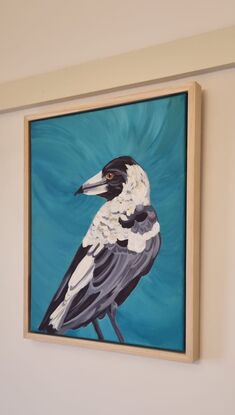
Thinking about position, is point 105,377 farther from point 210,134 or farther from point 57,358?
point 210,134

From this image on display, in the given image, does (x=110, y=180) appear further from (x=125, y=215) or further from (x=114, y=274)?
(x=114, y=274)

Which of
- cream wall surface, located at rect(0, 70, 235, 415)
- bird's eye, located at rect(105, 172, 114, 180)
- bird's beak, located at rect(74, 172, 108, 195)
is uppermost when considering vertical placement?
bird's eye, located at rect(105, 172, 114, 180)

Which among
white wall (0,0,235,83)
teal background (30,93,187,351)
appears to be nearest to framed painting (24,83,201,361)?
teal background (30,93,187,351)

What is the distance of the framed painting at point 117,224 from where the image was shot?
3.86 ft

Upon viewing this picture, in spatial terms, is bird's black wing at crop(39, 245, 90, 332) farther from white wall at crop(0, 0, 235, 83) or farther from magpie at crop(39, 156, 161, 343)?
white wall at crop(0, 0, 235, 83)

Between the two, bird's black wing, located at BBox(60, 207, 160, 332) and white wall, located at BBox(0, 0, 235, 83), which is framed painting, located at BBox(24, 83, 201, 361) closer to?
bird's black wing, located at BBox(60, 207, 160, 332)

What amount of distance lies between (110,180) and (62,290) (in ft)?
1.25

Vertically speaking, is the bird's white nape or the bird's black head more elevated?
the bird's black head

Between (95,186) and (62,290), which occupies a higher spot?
(95,186)

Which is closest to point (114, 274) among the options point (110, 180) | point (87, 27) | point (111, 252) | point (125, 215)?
point (111, 252)

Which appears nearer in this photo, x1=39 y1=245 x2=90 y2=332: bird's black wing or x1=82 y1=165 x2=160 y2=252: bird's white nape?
x1=82 y1=165 x2=160 y2=252: bird's white nape

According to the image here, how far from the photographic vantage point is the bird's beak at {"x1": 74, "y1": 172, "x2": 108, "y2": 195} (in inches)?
52.2

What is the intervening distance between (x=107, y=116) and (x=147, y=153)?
18 centimetres

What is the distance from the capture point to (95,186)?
1.34 m
